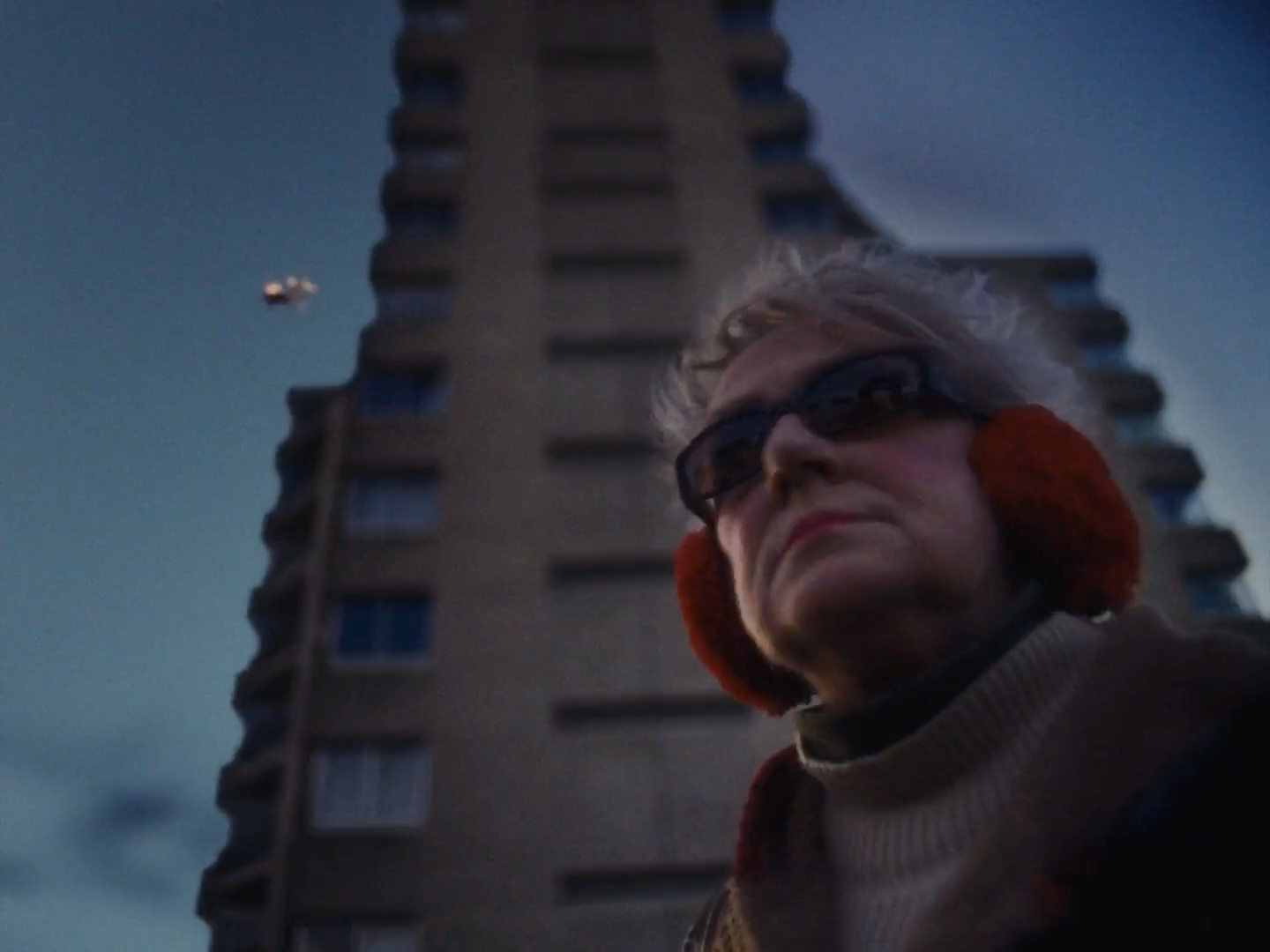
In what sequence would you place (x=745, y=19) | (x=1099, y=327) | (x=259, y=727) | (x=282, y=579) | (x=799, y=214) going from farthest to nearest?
(x=745, y=19)
(x=1099, y=327)
(x=799, y=214)
(x=259, y=727)
(x=282, y=579)

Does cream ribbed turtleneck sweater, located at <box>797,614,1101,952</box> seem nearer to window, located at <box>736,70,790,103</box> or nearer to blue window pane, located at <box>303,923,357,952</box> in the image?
blue window pane, located at <box>303,923,357,952</box>

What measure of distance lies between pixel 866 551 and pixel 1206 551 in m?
21.4

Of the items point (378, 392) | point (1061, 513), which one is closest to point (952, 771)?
point (1061, 513)

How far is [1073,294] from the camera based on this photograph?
2419 cm

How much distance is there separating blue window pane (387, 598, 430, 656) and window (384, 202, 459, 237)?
9.08m

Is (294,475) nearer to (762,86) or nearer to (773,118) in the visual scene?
(773,118)

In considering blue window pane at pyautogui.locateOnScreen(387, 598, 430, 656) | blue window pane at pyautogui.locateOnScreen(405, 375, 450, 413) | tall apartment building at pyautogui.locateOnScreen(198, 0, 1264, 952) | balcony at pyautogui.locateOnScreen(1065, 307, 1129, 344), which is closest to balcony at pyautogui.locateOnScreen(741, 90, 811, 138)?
tall apartment building at pyautogui.locateOnScreen(198, 0, 1264, 952)

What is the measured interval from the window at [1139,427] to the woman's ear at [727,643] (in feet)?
74.1

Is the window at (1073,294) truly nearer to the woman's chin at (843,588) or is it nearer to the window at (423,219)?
the window at (423,219)

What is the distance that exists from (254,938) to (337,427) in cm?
848

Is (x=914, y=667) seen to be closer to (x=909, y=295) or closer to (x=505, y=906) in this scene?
(x=909, y=295)

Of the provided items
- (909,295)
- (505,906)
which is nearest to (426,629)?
(505,906)

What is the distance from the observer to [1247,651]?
3.77 ft

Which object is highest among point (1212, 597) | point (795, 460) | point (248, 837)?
point (1212, 597)
